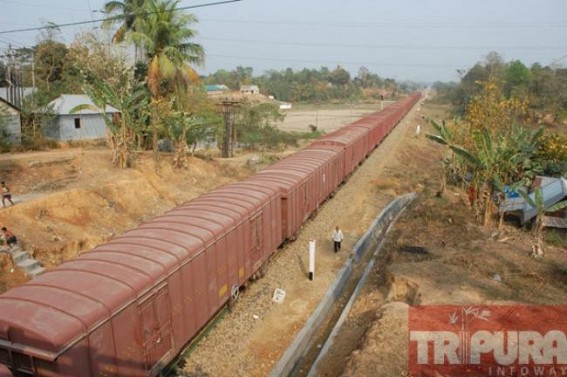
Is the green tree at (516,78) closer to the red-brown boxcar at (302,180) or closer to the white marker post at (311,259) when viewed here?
the red-brown boxcar at (302,180)

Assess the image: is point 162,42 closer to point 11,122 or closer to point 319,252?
point 11,122

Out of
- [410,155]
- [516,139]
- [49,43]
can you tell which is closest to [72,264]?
[516,139]

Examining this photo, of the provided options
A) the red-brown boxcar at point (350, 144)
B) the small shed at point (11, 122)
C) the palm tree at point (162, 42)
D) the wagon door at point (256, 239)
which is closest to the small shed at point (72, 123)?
the small shed at point (11, 122)

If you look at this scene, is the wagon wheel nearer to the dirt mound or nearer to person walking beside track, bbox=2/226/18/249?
the dirt mound

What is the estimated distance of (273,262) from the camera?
51.5 feet

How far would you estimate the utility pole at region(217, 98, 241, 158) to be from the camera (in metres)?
33.0

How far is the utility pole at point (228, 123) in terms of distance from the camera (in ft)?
108

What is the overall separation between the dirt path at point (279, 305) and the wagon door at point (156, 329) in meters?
1.26

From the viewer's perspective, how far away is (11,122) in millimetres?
26188

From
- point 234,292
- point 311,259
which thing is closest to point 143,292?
point 234,292

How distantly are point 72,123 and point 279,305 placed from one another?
77.1 feet

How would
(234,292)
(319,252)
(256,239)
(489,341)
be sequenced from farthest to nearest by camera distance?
1. (319,252)
2. (256,239)
3. (234,292)
4. (489,341)

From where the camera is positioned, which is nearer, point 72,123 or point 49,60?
point 72,123

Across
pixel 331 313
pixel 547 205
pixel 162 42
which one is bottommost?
pixel 331 313
